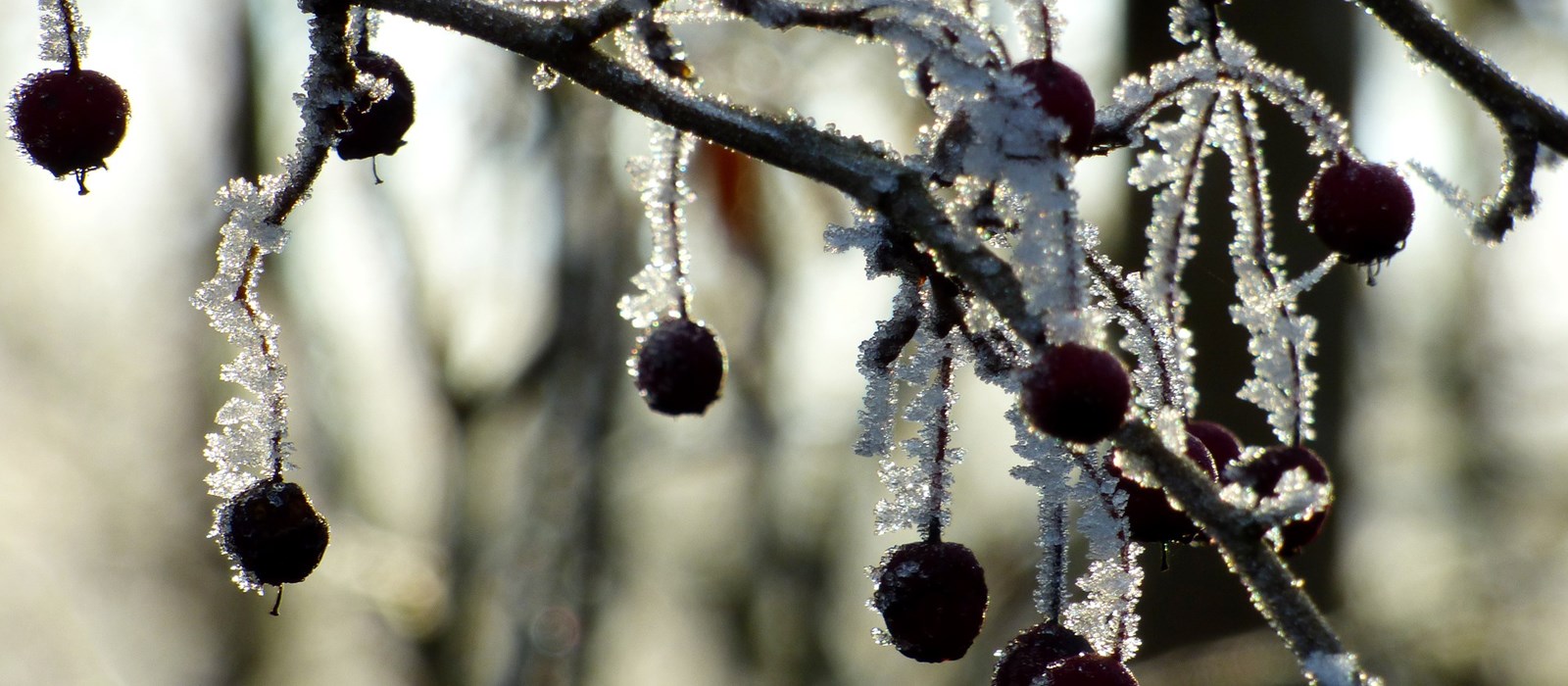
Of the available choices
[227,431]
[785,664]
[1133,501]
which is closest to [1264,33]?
[1133,501]

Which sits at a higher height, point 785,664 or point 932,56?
point 785,664

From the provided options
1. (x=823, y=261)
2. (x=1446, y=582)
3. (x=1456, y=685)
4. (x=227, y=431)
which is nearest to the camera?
(x=227, y=431)

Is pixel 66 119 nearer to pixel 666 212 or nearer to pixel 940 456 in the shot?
pixel 666 212


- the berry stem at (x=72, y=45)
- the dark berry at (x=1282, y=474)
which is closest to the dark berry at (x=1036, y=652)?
the dark berry at (x=1282, y=474)

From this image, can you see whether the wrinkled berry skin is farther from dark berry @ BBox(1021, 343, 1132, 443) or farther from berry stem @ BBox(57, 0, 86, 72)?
dark berry @ BBox(1021, 343, 1132, 443)

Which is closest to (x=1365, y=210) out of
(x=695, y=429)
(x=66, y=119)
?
(x=66, y=119)

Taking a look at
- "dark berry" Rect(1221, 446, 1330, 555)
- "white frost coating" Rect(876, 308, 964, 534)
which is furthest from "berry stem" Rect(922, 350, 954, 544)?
"dark berry" Rect(1221, 446, 1330, 555)

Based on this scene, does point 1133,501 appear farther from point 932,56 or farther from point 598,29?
point 598,29
